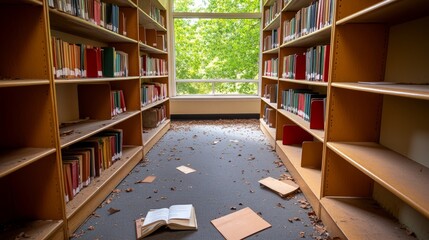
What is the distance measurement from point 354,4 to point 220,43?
4468 mm

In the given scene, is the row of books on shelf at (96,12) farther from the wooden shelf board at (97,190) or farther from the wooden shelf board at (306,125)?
the wooden shelf board at (306,125)

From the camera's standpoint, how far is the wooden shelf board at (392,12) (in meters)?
1.23

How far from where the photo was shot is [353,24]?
1731 mm

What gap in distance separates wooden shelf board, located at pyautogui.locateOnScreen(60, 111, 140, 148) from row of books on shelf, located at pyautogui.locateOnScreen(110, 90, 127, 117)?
89mm

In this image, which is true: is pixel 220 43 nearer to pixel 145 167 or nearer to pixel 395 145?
pixel 145 167

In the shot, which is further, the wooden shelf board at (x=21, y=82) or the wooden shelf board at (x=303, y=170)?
the wooden shelf board at (x=303, y=170)

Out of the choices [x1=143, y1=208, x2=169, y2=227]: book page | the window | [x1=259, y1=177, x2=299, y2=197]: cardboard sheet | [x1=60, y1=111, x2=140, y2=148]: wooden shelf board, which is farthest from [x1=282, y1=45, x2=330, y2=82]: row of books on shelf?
the window

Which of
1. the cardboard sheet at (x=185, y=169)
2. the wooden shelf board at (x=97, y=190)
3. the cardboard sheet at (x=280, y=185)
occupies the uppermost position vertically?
the wooden shelf board at (x=97, y=190)

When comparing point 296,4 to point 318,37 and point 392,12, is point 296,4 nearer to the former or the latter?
point 318,37

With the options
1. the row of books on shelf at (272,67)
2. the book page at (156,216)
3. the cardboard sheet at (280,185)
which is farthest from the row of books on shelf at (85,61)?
the row of books on shelf at (272,67)

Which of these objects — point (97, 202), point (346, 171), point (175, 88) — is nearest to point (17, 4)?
point (97, 202)

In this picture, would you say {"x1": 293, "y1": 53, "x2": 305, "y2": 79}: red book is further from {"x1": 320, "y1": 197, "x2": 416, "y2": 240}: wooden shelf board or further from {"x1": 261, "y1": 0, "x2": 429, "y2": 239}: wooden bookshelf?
{"x1": 320, "y1": 197, "x2": 416, "y2": 240}: wooden shelf board

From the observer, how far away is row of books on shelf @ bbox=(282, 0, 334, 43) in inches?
90.1

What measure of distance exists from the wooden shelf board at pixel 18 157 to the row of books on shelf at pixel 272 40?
3.68m
